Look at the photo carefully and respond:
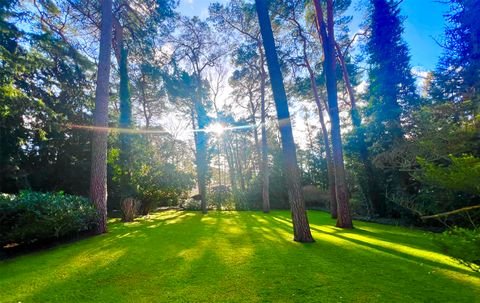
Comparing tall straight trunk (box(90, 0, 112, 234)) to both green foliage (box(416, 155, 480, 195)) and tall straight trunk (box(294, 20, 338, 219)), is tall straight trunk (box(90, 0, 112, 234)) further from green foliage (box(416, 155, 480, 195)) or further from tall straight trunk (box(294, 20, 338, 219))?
tall straight trunk (box(294, 20, 338, 219))

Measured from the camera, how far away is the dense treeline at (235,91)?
766 cm

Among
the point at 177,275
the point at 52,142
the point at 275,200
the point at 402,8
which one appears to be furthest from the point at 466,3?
the point at 52,142

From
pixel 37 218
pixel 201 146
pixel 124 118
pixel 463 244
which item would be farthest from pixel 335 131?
pixel 124 118

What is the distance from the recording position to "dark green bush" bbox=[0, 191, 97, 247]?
17.5 feet

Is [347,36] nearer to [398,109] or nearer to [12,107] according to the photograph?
[398,109]

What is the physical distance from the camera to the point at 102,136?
8.05 metres

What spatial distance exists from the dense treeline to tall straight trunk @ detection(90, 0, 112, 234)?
44 mm

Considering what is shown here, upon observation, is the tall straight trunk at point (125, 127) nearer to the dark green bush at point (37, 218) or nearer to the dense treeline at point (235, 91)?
the dense treeline at point (235, 91)

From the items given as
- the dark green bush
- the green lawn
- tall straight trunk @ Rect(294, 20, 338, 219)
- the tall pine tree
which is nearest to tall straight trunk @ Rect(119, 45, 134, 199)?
the dark green bush

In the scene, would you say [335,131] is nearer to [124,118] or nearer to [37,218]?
[37,218]

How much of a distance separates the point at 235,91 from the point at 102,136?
13666 millimetres

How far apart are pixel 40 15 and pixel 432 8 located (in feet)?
54.1

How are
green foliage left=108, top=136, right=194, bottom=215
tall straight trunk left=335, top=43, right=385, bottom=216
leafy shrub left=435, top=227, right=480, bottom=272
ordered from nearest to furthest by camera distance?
leafy shrub left=435, top=227, right=480, bottom=272
tall straight trunk left=335, top=43, right=385, bottom=216
green foliage left=108, top=136, right=194, bottom=215

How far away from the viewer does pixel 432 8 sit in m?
10.2
